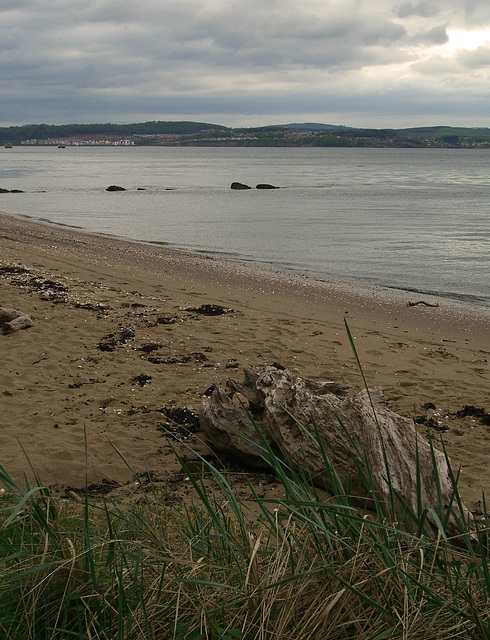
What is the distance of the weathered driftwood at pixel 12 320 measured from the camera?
816cm

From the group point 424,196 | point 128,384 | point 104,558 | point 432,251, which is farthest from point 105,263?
point 424,196

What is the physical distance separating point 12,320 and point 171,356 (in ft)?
8.58

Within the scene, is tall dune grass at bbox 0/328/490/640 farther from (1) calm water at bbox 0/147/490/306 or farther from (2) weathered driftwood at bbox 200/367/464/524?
(1) calm water at bbox 0/147/490/306

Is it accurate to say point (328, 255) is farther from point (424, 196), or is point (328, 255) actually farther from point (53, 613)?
point (424, 196)

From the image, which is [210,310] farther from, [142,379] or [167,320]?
[142,379]

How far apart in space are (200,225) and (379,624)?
90.1 feet

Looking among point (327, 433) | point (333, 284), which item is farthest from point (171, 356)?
point (333, 284)

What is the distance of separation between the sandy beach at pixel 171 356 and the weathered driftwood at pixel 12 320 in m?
0.16

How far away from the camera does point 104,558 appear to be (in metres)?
2.39

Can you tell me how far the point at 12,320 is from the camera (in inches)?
328

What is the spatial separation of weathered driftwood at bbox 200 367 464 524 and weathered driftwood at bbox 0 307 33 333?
4180 millimetres

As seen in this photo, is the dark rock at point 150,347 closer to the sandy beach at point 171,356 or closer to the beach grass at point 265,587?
the sandy beach at point 171,356

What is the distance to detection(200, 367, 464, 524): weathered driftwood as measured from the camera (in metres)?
3.80

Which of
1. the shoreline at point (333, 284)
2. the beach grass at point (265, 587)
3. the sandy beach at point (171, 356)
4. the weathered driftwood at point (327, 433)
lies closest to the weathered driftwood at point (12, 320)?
the sandy beach at point (171, 356)
